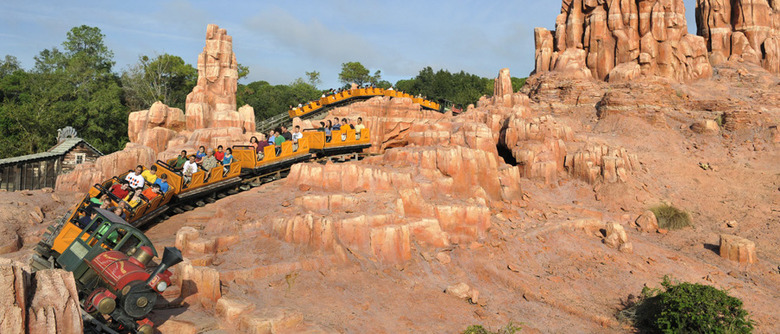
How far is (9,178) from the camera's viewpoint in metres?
20.5

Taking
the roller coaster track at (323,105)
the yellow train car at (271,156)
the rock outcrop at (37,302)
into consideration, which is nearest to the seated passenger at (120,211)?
the rock outcrop at (37,302)

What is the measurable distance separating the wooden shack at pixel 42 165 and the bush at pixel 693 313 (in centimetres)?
2364

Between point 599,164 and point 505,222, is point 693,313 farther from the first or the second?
point 599,164

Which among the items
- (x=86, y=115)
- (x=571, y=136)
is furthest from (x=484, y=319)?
(x=86, y=115)

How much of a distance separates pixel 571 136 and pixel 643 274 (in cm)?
1137

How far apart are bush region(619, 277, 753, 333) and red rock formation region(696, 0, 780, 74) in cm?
3452

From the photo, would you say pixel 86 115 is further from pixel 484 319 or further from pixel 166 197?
pixel 484 319

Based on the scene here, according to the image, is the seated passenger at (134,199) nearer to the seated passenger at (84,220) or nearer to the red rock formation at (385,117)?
the seated passenger at (84,220)

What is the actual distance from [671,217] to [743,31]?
2793 centimetres

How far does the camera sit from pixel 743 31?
40.5 metres

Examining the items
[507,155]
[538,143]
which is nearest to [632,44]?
[538,143]

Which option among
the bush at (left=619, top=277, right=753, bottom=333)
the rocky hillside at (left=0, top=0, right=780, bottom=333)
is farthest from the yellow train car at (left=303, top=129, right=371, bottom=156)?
the bush at (left=619, top=277, right=753, bottom=333)

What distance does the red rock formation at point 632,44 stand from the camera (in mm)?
36375

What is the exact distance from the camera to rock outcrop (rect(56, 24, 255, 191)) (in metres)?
17.9
